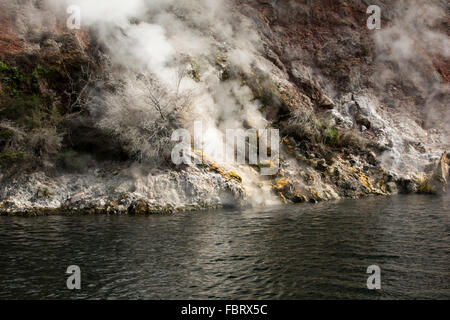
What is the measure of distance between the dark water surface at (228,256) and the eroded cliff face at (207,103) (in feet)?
13.1

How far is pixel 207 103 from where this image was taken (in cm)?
2508

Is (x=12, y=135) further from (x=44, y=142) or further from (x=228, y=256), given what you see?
(x=228, y=256)

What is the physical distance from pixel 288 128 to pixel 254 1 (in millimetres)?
17867

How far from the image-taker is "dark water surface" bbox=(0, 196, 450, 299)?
25.3 ft

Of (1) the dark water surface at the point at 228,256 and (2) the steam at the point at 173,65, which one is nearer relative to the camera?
(1) the dark water surface at the point at 228,256

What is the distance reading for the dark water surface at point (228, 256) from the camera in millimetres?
7707

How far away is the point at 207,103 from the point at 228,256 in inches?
649

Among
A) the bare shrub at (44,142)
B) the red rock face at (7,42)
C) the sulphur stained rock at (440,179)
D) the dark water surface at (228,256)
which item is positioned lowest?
the dark water surface at (228,256)

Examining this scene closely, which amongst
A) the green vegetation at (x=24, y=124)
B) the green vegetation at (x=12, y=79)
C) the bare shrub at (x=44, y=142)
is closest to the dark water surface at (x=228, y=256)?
the green vegetation at (x=24, y=124)

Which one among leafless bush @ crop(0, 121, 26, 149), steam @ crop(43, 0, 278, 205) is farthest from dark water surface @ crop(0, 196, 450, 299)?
steam @ crop(43, 0, 278, 205)

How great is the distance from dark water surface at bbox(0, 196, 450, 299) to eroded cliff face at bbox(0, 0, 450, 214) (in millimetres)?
3979

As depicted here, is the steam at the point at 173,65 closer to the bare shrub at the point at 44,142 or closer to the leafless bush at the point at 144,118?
the leafless bush at the point at 144,118

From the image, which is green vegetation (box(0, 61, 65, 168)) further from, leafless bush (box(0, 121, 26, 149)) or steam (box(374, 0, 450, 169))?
steam (box(374, 0, 450, 169))
